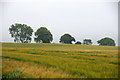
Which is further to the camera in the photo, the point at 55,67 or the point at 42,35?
the point at 42,35

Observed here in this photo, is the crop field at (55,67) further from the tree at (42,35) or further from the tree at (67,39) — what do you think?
the tree at (67,39)

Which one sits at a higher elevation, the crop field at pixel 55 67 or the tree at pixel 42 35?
the tree at pixel 42 35

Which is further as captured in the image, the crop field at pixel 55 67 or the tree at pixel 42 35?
the tree at pixel 42 35

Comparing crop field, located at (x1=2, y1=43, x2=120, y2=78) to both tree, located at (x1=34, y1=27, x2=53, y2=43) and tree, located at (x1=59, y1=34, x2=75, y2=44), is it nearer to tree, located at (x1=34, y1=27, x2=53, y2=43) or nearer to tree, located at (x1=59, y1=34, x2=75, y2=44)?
tree, located at (x1=34, y1=27, x2=53, y2=43)

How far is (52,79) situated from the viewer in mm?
4145

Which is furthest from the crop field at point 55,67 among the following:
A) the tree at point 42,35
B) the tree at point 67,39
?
the tree at point 67,39

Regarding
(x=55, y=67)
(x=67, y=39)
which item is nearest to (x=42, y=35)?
(x=67, y=39)

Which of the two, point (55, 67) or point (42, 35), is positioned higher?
point (42, 35)

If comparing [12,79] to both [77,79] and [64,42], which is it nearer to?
[77,79]

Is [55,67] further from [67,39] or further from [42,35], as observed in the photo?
[67,39]

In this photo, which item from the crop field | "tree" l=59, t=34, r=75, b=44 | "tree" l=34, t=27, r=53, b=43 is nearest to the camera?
the crop field

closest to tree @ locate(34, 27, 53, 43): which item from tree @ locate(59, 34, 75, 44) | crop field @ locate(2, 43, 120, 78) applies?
tree @ locate(59, 34, 75, 44)

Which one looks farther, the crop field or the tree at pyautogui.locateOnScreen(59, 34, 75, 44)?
the tree at pyautogui.locateOnScreen(59, 34, 75, 44)

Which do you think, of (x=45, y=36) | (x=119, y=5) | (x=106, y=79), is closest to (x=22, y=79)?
(x=106, y=79)
